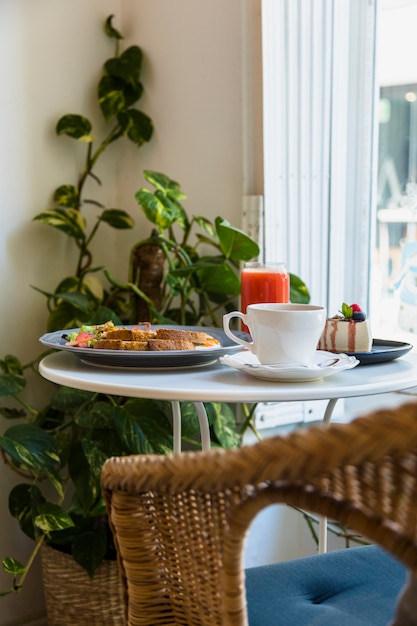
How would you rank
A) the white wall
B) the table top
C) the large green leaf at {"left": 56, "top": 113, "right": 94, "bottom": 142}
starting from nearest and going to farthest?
the table top < the white wall < the large green leaf at {"left": 56, "top": 113, "right": 94, "bottom": 142}

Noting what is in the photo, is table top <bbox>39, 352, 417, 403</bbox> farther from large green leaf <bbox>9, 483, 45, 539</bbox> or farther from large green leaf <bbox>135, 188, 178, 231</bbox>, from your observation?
large green leaf <bbox>9, 483, 45, 539</bbox>

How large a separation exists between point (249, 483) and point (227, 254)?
1128mm

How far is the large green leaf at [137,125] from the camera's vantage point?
7.14 ft

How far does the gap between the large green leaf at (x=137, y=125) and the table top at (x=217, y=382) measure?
3.40 feet

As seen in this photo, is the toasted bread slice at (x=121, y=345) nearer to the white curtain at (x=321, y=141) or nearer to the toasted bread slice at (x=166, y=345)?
the toasted bread slice at (x=166, y=345)

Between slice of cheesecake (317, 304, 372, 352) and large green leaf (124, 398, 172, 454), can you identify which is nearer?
slice of cheesecake (317, 304, 372, 352)

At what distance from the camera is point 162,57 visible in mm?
2150

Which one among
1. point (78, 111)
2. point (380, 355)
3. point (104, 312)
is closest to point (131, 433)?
point (104, 312)

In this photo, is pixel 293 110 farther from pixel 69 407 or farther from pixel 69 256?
pixel 69 407

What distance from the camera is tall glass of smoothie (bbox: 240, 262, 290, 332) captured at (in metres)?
1.48

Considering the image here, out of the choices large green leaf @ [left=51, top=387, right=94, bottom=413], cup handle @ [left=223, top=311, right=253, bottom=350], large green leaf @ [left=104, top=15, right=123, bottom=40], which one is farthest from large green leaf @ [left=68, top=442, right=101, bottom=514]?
large green leaf @ [left=104, top=15, right=123, bottom=40]

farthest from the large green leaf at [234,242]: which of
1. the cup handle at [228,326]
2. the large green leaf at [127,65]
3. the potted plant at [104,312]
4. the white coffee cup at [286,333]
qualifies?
the large green leaf at [127,65]

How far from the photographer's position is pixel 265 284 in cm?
148

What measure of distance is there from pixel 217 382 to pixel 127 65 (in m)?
1.32
